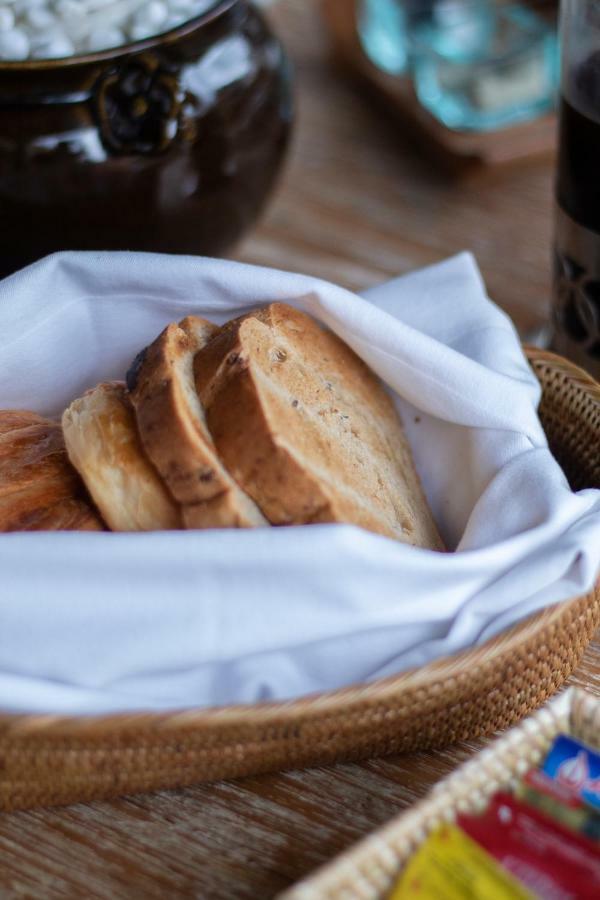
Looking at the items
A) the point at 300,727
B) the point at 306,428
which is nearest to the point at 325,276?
the point at 306,428

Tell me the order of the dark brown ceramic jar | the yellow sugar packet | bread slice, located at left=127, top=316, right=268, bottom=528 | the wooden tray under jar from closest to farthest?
the yellow sugar packet → bread slice, located at left=127, top=316, right=268, bottom=528 → the dark brown ceramic jar → the wooden tray under jar

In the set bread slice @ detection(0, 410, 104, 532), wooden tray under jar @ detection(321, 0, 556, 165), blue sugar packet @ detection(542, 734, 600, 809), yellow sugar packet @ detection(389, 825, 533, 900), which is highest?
bread slice @ detection(0, 410, 104, 532)

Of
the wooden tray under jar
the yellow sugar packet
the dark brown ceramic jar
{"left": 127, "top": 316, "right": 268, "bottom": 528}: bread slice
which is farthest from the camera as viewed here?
the wooden tray under jar

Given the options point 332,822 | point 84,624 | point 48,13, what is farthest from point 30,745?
point 48,13

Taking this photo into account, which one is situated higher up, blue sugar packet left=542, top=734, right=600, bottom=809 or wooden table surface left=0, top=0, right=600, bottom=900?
blue sugar packet left=542, top=734, right=600, bottom=809

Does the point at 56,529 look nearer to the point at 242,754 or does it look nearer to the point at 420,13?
the point at 242,754

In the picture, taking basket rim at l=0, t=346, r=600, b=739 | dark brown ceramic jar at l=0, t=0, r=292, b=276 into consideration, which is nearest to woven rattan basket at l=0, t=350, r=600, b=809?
basket rim at l=0, t=346, r=600, b=739

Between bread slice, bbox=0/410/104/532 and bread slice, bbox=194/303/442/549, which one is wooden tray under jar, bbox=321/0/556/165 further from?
bread slice, bbox=0/410/104/532

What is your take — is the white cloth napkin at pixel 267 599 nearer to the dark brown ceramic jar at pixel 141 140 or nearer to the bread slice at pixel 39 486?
the bread slice at pixel 39 486
